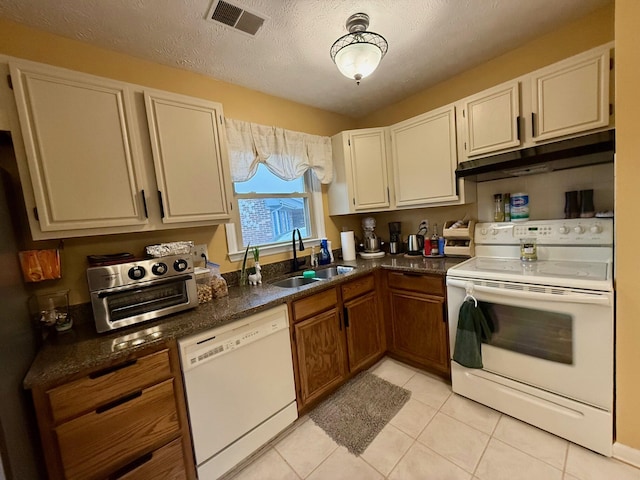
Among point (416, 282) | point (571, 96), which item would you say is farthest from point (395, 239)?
point (571, 96)

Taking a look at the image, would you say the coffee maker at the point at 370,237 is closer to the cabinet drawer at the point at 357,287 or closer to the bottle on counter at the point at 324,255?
the bottle on counter at the point at 324,255

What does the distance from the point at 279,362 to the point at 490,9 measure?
8.08 ft

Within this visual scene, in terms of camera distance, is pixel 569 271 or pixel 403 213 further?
pixel 403 213

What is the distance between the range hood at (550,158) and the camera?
4.86 feet

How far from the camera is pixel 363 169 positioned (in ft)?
8.46

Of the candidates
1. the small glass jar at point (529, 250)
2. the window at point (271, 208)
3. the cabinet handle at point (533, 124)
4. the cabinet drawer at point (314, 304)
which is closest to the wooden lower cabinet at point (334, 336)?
the cabinet drawer at point (314, 304)

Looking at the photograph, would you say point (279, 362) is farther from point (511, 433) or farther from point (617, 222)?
point (617, 222)

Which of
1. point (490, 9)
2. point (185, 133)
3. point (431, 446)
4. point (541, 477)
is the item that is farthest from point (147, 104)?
point (541, 477)

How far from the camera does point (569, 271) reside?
1.55 m

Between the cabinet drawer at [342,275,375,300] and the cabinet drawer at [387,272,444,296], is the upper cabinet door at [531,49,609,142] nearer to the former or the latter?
the cabinet drawer at [387,272,444,296]

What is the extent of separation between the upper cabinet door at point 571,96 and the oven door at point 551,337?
1.05 metres

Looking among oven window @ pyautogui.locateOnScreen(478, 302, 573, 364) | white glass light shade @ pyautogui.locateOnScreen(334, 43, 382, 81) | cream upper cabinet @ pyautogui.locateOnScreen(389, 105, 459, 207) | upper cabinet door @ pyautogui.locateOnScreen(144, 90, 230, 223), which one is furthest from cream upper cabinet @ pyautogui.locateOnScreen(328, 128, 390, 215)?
oven window @ pyautogui.locateOnScreen(478, 302, 573, 364)

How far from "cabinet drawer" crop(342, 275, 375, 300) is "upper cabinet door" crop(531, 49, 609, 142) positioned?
1.54 metres

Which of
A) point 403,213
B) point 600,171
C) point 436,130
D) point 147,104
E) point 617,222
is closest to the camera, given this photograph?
point 617,222
